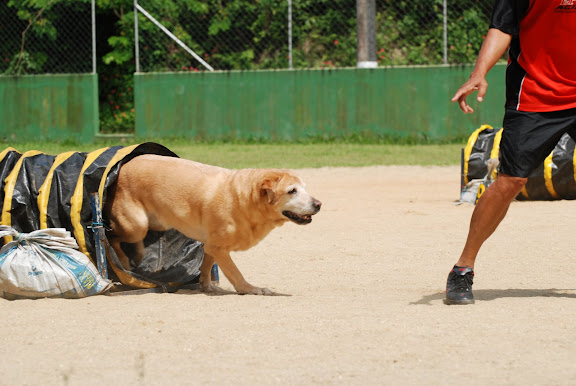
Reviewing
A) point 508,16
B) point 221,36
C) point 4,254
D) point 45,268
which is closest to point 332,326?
point 45,268

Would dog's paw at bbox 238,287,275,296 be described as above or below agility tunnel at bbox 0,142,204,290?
below

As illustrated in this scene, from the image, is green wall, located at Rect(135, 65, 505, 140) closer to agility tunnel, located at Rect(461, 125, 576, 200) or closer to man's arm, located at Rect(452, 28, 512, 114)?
agility tunnel, located at Rect(461, 125, 576, 200)

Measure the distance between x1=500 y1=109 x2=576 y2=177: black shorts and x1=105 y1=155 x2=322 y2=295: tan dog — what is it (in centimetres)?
121

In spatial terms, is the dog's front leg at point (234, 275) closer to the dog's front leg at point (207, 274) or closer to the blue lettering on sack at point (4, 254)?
the dog's front leg at point (207, 274)

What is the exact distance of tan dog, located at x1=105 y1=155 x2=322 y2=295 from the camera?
5.41 m

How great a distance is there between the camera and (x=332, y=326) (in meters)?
4.46

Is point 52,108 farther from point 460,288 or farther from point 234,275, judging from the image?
point 460,288

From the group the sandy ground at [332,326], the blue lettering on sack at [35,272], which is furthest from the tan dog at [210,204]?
the blue lettering on sack at [35,272]

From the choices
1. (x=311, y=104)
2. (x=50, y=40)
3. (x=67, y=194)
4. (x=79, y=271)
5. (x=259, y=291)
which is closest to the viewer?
(x=79, y=271)

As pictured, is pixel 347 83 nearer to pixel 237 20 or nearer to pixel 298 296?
pixel 237 20

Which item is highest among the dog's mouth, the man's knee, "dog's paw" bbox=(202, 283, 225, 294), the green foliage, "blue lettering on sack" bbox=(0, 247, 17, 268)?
the green foliage

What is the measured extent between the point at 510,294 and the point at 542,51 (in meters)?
1.48

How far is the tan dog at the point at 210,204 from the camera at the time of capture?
17.7ft

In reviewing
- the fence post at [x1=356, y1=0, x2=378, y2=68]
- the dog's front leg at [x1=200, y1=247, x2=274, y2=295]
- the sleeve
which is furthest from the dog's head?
the fence post at [x1=356, y1=0, x2=378, y2=68]
